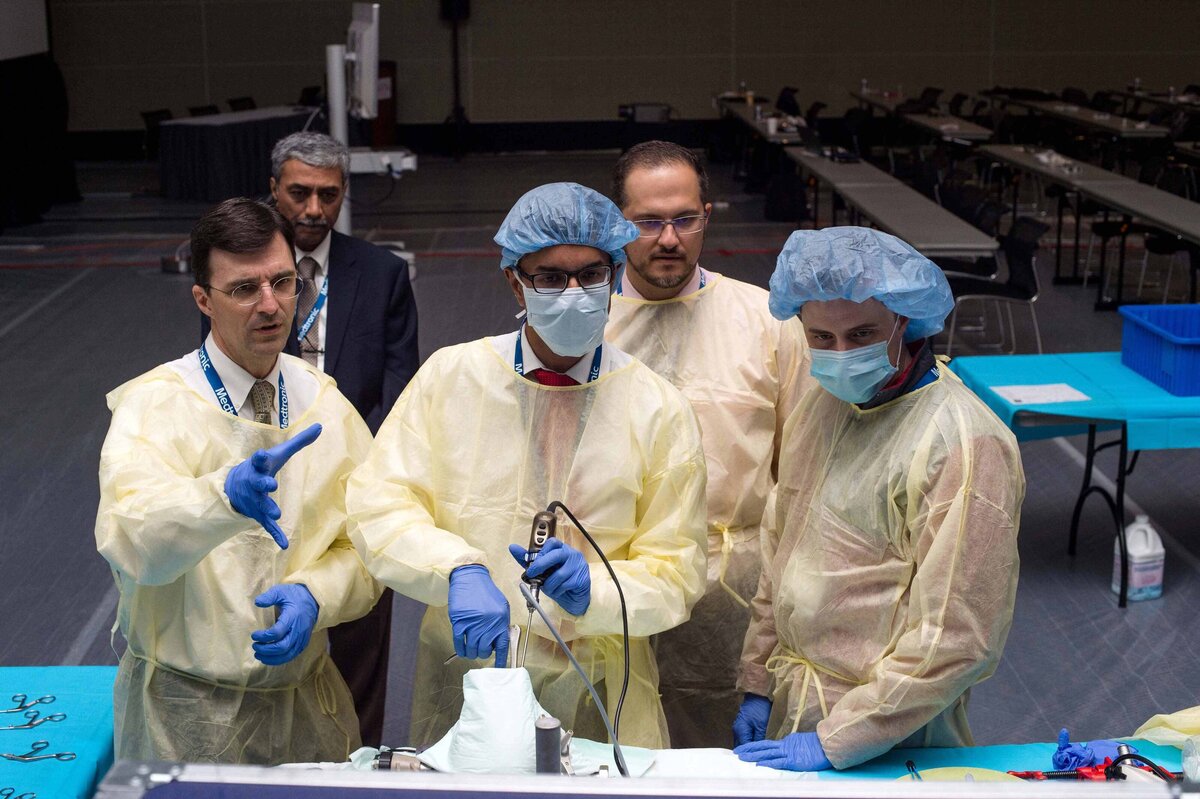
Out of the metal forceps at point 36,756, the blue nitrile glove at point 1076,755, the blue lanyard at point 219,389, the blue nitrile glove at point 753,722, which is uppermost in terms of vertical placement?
the blue lanyard at point 219,389

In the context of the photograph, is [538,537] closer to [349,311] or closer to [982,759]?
[982,759]

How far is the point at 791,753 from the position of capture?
1.92 meters

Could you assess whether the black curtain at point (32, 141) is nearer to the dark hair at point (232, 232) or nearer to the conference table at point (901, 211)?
the conference table at point (901, 211)

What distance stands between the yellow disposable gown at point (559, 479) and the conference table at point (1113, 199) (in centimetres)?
565

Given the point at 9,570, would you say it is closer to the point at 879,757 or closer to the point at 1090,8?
the point at 879,757

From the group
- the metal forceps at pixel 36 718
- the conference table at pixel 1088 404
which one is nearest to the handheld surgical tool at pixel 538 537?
the metal forceps at pixel 36 718

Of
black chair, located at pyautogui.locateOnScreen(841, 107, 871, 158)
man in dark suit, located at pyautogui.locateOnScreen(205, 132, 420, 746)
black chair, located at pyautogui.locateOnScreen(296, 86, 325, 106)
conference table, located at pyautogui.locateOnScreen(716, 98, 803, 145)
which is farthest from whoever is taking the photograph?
black chair, located at pyautogui.locateOnScreen(296, 86, 325, 106)

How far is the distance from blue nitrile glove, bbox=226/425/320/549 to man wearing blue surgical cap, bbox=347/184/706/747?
0.22 meters

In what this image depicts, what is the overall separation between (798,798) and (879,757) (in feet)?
2.87

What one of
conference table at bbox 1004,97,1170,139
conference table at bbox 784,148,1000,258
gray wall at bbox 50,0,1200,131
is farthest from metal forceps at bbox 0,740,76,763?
gray wall at bbox 50,0,1200,131

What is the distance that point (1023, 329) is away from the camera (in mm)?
7695

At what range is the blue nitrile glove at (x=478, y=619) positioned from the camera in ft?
5.66

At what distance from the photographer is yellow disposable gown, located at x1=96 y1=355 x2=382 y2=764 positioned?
6.44ft

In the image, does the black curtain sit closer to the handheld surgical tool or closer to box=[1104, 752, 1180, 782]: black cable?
the handheld surgical tool
